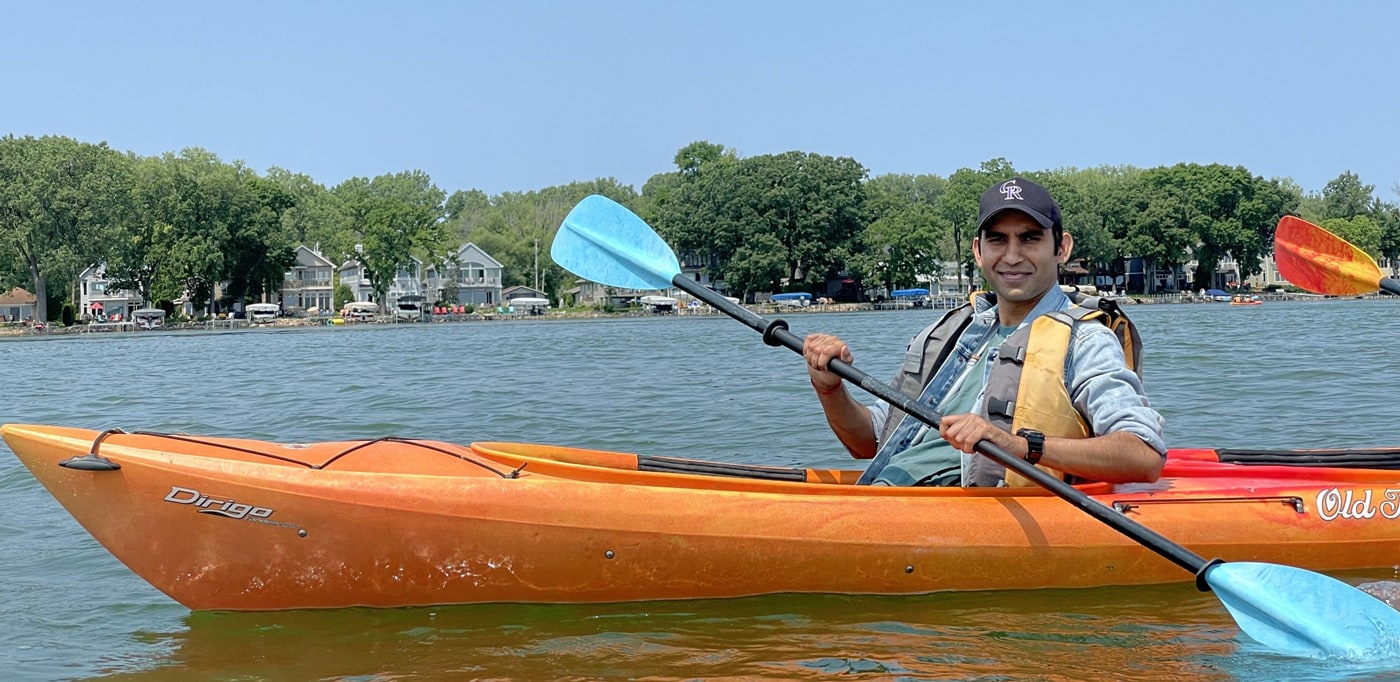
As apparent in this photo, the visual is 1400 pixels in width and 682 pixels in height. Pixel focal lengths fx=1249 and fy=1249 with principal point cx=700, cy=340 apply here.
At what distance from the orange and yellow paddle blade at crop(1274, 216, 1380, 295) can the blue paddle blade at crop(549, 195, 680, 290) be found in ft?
13.1

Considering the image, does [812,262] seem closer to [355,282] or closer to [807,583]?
[355,282]

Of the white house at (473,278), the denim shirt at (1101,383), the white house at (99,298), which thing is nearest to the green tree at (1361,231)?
the white house at (473,278)

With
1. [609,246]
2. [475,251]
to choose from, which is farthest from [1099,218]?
[609,246]

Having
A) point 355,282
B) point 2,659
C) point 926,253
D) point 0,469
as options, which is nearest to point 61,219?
point 355,282

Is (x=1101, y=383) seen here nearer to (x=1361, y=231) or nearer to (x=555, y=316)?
(x=555, y=316)

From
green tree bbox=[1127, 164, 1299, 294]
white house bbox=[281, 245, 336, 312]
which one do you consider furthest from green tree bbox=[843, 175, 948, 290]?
white house bbox=[281, 245, 336, 312]

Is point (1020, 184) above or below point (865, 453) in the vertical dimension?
above

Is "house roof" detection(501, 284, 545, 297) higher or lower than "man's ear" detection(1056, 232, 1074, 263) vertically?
higher

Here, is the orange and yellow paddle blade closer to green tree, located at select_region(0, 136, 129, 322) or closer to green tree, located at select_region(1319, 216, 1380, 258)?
green tree, located at select_region(0, 136, 129, 322)

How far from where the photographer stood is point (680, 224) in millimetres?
72000

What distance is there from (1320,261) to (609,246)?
4610mm

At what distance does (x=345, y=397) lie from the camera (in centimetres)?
1516

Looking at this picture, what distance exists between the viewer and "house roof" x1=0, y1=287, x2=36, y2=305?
70.7 meters

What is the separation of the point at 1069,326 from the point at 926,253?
6728 centimetres
